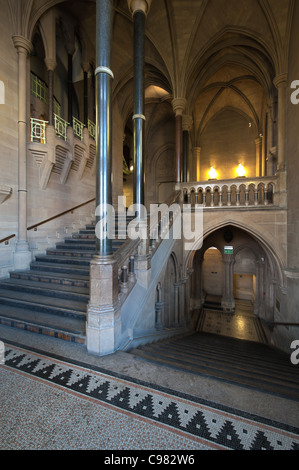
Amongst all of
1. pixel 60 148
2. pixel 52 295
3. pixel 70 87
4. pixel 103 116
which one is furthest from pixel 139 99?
pixel 70 87

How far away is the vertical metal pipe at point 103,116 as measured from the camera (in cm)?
275

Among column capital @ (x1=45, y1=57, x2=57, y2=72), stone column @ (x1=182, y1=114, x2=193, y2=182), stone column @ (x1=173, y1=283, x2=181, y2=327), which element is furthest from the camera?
stone column @ (x1=182, y1=114, x2=193, y2=182)

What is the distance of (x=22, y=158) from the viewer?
525 centimetres

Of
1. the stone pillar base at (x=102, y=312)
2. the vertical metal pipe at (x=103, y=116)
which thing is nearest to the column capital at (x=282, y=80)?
the vertical metal pipe at (x=103, y=116)

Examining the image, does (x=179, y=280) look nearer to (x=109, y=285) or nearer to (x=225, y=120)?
(x=109, y=285)

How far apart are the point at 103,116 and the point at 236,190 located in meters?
4.51

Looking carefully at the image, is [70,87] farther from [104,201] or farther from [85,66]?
[104,201]

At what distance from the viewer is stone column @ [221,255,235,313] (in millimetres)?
10461

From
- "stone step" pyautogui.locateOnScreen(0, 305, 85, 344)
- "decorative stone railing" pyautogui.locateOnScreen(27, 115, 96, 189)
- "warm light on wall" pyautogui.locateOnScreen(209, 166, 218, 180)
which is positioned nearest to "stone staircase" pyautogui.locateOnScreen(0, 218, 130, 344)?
"stone step" pyautogui.locateOnScreen(0, 305, 85, 344)

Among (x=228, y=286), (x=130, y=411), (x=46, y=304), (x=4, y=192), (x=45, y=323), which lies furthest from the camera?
(x=228, y=286)

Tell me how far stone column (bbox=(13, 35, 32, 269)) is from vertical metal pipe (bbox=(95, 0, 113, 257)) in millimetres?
3353

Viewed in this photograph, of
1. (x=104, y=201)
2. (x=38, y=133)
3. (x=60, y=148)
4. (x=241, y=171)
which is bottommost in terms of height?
(x=104, y=201)

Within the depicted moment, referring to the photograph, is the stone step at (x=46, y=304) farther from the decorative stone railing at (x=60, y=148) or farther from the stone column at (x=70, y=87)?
the stone column at (x=70, y=87)

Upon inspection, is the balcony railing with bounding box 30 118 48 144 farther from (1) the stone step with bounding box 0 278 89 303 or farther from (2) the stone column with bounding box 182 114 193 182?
(2) the stone column with bounding box 182 114 193 182
